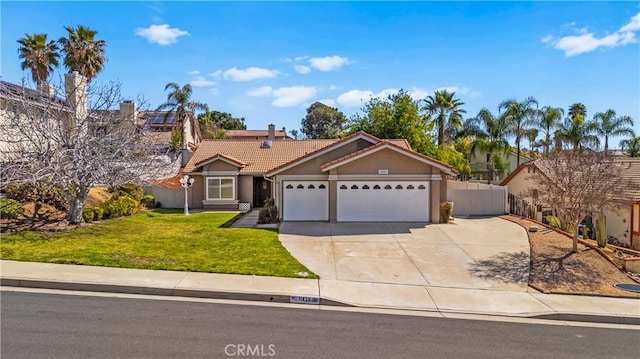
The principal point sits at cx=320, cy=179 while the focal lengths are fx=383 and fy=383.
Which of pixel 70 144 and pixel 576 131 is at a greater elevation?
pixel 576 131

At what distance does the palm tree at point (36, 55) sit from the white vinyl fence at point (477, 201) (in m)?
29.4

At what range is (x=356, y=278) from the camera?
1008cm

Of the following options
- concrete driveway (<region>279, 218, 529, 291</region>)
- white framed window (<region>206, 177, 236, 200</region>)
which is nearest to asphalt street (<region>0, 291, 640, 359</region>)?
concrete driveway (<region>279, 218, 529, 291</region>)

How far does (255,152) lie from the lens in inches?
1101

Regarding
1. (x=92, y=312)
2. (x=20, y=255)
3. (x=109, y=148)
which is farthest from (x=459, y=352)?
(x=109, y=148)

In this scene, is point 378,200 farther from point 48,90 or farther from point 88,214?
point 48,90

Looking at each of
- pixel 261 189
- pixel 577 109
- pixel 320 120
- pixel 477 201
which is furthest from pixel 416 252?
pixel 320 120

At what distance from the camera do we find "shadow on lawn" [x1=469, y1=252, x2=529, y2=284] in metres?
10.7

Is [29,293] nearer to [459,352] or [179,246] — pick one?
[179,246]

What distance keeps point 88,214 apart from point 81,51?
17.6 meters

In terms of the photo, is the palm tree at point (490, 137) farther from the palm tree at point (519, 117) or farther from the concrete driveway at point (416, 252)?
the concrete driveway at point (416, 252)

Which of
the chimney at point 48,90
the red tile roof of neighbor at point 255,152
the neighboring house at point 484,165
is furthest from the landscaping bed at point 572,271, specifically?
the neighboring house at point 484,165

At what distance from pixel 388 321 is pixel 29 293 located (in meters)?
7.44

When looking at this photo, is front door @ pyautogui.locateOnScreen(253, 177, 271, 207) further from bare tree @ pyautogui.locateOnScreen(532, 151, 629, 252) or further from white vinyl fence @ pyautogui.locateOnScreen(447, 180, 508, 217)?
bare tree @ pyautogui.locateOnScreen(532, 151, 629, 252)
